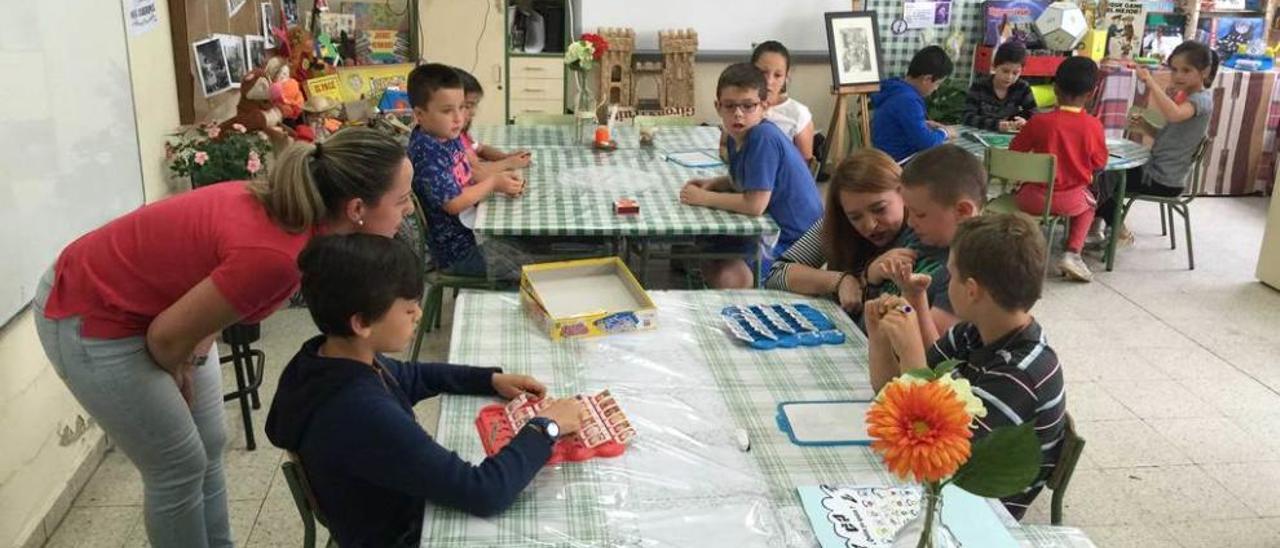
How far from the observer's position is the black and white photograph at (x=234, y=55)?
3.96 metres

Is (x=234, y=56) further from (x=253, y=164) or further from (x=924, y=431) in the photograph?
(x=924, y=431)

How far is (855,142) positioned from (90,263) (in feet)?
14.9

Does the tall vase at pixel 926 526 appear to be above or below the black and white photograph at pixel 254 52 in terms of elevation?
below

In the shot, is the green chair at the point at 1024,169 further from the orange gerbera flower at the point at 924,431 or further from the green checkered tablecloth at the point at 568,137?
the orange gerbera flower at the point at 924,431

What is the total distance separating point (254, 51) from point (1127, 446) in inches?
150

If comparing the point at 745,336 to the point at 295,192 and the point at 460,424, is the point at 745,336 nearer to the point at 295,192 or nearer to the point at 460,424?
the point at 460,424

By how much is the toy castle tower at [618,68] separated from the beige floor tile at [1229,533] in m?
4.16

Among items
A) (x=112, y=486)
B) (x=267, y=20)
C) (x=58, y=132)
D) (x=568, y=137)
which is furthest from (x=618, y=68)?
(x=112, y=486)

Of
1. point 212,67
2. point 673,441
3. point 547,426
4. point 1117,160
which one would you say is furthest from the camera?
point 1117,160

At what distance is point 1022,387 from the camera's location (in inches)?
62.5

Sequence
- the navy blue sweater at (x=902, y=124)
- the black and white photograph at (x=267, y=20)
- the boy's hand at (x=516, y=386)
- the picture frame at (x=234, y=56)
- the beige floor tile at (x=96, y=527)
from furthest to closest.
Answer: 1. the navy blue sweater at (x=902, y=124)
2. the black and white photograph at (x=267, y=20)
3. the picture frame at (x=234, y=56)
4. the beige floor tile at (x=96, y=527)
5. the boy's hand at (x=516, y=386)

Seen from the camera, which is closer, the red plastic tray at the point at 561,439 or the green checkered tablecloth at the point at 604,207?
the red plastic tray at the point at 561,439

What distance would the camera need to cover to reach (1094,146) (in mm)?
4422

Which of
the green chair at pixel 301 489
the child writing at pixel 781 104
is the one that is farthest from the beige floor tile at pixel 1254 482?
the green chair at pixel 301 489
